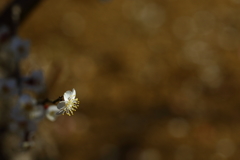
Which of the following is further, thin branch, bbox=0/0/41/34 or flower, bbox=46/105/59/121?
thin branch, bbox=0/0/41/34

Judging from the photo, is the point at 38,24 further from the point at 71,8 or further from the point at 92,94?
the point at 92,94

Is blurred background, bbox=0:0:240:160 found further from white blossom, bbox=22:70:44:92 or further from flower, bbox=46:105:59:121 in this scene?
flower, bbox=46:105:59:121

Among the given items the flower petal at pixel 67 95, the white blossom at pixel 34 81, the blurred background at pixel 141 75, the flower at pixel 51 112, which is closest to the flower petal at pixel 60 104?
the flower petal at pixel 67 95

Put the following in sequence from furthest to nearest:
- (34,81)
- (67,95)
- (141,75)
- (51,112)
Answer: (141,75), (34,81), (51,112), (67,95)

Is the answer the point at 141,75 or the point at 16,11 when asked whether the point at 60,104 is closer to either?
the point at 16,11

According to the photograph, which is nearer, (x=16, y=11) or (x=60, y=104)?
(x=60, y=104)

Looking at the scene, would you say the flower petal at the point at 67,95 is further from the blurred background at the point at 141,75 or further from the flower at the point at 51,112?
the blurred background at the point at 141,75

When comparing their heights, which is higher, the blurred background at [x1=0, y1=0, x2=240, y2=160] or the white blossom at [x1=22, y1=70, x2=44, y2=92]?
the blurred background at [x1=0, y1=0, x2=240, y2=160]

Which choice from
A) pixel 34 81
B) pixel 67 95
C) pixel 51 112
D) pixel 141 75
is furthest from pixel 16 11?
pixel 141 75

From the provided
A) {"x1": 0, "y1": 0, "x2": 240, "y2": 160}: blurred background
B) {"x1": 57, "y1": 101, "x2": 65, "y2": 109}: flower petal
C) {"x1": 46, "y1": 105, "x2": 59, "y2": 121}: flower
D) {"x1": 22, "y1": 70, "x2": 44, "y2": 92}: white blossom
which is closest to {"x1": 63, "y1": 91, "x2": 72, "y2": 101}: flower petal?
{"x1": 57, "y1": 101, "x2": 65, "y2": 109}: flower petal
